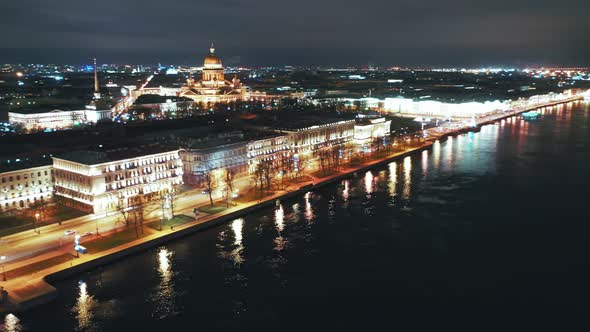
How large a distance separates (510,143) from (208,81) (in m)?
50.4

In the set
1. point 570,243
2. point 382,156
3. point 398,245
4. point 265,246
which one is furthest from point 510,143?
point 265,246

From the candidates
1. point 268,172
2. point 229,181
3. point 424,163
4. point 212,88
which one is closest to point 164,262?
point 229,181

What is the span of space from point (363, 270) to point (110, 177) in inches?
596

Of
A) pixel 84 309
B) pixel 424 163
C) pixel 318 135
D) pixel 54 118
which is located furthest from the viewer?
pixel 54 118

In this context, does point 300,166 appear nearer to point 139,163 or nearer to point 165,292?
point 139,163

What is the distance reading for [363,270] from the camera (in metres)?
20.3

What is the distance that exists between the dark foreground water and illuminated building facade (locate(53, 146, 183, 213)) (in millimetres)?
6146

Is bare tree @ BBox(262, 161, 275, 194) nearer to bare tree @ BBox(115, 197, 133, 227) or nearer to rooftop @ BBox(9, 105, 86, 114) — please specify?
bare tree @ BBox(115, 197, 133, 227)

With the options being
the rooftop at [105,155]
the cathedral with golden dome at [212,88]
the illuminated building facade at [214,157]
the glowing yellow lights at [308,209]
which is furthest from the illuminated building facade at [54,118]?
the glowing yellow lights at [308,209]

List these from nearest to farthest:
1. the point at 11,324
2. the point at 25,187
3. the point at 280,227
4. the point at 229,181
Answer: the point at 11,324 → the point at 280,227 → the point at 25,187 → the point at 229,181

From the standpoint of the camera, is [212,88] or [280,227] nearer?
[280,227]

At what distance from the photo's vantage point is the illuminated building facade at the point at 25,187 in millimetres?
25688

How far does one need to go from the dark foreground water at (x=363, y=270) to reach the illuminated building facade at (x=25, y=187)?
9886 millimetres

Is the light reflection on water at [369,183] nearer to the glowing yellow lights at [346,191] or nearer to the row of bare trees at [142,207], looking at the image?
the glowing yellow lights at [346,191]
